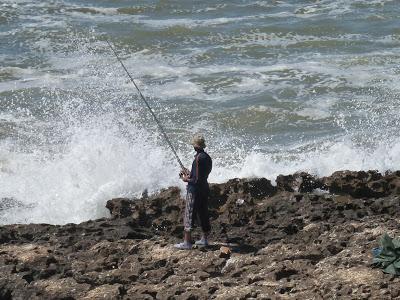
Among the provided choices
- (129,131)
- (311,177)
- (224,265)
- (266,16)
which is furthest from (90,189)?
(266,16)

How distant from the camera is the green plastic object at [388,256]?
299 inches

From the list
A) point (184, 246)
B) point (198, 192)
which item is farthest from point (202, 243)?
point (198, 192)

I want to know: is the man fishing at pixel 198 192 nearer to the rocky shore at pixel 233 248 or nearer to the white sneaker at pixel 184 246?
the white sneaker at pixel 184 246

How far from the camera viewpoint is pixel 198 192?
30.3ft

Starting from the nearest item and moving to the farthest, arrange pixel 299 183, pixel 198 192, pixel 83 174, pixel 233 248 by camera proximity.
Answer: pixel 233 248 → pixel 198 192 → pixel 299 183 → pixel 83 174

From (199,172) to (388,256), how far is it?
87.2 inches

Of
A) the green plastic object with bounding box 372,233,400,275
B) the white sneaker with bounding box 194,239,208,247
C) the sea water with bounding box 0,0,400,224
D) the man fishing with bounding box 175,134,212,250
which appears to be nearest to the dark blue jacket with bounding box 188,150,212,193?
the man fishing with bounding box 175,134,212,250

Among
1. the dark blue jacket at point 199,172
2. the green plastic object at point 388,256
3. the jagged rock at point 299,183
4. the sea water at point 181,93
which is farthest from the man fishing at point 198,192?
the sea water at point 181,93

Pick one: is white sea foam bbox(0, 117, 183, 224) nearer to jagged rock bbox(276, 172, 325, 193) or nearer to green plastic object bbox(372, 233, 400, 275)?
jagged rock bbox(276, 172, 325, 193)

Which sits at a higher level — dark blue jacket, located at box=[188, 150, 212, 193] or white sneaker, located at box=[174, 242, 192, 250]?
dark blue jacket, located at box=[188, 150, 212, 193]

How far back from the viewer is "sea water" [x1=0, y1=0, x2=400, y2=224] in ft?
42.1

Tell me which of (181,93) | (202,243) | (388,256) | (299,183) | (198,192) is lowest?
(181,93)

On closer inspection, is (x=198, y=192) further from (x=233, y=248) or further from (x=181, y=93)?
(x=181, y=93)

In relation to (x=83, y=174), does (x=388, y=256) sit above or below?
above
